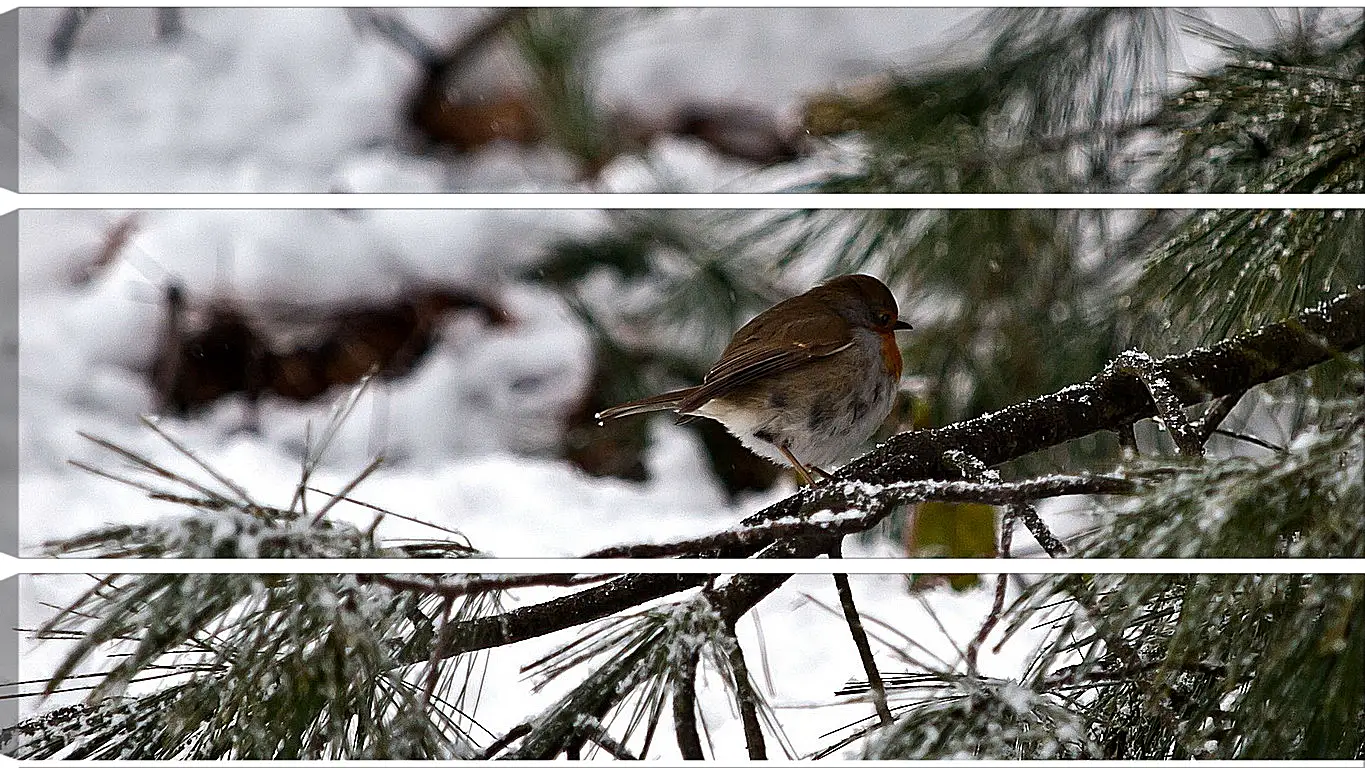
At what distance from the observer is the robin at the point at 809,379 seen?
44.7 inches

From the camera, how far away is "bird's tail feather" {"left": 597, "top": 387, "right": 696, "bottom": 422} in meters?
1.17

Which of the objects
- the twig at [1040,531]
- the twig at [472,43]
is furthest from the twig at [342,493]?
the twig at [1040,531]

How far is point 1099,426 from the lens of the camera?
1.17 m

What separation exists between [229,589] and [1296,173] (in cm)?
98

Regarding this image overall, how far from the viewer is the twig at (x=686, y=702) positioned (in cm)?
110

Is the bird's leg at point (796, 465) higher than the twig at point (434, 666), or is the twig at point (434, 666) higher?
the bird's leg at point (796, 465)

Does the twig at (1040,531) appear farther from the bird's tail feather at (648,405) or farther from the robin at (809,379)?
the bird's tail feather at (648,405)

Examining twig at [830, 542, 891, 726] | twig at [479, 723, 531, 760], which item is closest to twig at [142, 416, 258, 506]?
twig at [479, 723, 531, 760]

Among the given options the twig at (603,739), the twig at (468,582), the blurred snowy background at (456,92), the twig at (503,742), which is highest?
the blurred snowy background at (456,92)

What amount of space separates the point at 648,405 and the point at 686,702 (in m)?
0.26

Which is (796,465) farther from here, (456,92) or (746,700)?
(456,92)

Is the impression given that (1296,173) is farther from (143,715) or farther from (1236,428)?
(143,715)

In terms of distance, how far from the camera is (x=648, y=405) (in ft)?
3.86

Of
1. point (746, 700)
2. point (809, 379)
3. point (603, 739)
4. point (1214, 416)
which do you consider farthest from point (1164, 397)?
point (603, 739)
